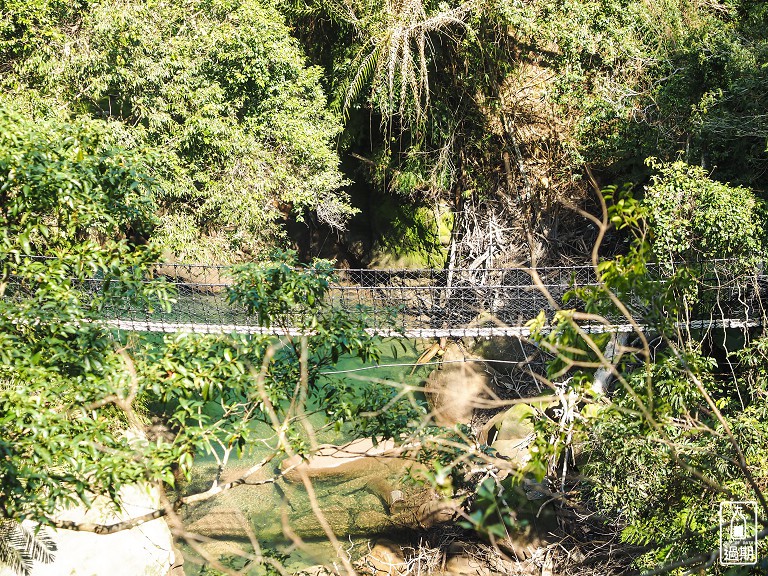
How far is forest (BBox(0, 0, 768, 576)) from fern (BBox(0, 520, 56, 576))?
0.16ft

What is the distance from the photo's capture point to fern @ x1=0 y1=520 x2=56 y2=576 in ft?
11.6

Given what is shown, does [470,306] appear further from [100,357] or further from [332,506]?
[100,357]

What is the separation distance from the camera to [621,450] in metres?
3.86

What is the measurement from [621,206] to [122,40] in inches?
225

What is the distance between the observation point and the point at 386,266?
9.59m

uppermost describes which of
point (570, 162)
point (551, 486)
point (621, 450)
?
point (570, 162)

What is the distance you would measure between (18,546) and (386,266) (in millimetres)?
6417

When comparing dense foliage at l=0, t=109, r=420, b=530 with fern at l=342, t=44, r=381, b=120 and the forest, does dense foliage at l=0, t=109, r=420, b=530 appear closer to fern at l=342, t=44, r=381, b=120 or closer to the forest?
the forest

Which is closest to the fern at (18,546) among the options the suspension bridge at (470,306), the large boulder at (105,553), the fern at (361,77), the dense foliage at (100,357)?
the large boulder at (105,553)

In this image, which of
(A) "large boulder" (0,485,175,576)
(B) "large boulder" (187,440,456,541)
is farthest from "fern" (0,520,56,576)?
(B) "large boulder" (187,440,456,541)

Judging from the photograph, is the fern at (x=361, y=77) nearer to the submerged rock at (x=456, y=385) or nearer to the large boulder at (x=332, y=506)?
the submerged rock at (x=456, y=385)

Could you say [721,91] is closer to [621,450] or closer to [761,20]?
[761,20]

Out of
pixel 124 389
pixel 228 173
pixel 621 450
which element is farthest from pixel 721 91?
pixel 124 389

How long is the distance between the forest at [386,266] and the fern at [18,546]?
0.05 meters
